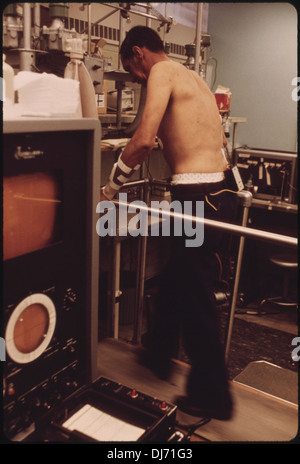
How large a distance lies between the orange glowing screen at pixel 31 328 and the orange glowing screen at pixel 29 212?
0.44 ft

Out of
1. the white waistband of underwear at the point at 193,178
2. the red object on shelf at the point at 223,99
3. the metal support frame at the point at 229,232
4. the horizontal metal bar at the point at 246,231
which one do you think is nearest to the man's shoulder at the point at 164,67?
the white waistband of underwear at the point at 193,178

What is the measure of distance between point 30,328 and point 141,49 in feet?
5.72

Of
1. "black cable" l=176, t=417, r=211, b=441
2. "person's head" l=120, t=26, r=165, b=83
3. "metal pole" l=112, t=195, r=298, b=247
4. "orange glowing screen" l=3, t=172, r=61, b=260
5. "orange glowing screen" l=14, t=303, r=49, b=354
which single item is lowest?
"black cable" l=176, t=417, r=211, b=441

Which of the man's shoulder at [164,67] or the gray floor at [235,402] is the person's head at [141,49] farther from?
the gray floor at [235,402]

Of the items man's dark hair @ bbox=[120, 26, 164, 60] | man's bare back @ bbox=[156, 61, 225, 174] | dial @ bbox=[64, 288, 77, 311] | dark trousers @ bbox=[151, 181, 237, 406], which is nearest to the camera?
dial @ bbox=[64, 288, 77, 311]

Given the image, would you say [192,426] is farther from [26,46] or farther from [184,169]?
[26,46]

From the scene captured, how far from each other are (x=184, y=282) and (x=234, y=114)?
167 inches

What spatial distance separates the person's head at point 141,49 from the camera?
2.26 metres

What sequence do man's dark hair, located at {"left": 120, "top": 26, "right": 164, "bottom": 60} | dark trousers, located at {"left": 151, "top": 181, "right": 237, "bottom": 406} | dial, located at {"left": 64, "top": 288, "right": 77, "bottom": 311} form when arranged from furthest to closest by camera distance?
man's dark hair, located at {"left": 120, "top": 26, "right": 164, "bottom": 60}
dark trousers, located at {"left": 151, "top": 181, "right": 237, "bottom": 406}
dial, located at {"left": 64, "top": 288, "right": 77, "bottom": 311}

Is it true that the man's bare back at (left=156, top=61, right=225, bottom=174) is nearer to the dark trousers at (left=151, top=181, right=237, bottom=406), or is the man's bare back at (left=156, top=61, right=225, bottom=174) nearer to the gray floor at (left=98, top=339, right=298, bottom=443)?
the dark trousers at (left=151, top=181, right=237, bottom=406)

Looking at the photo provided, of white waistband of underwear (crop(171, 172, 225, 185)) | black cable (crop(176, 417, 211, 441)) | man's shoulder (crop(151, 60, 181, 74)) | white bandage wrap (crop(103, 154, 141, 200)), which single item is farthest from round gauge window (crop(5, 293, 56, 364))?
man's shoulder (crop(151, 60, 181, 74))

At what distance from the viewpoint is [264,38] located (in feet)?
17.2

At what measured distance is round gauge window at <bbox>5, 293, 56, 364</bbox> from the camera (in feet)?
2.98

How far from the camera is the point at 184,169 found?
6.92 feet
